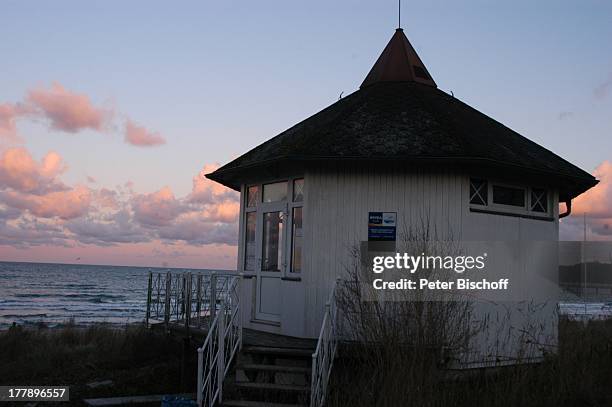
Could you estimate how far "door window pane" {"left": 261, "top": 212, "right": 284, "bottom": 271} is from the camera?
35.6ft

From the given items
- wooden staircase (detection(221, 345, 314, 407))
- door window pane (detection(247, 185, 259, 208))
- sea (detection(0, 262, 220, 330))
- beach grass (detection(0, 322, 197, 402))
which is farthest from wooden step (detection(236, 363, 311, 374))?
sea (detection(0, 262, 220, 330))

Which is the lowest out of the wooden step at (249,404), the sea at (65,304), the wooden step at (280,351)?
the sea at (65,304)

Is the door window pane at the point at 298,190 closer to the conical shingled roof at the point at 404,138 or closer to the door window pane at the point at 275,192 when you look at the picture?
the door window pane at the point at 275,192

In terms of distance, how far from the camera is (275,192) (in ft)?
36.6

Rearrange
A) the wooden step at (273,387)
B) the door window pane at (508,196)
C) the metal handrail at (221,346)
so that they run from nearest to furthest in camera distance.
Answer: the wooden step at (273,387) → the metal handrail at (221,346) → the door window pane at (508,196)

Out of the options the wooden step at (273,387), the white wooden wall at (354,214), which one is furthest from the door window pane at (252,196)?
the wooden step at (273,387)

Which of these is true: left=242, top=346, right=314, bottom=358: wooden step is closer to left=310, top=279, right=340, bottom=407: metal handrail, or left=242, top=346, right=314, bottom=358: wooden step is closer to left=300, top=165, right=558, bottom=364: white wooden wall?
left=310, top=279, right=340, bottom=407: metal handrail

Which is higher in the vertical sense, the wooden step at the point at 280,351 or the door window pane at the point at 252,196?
the door window pane at the point at 252,196

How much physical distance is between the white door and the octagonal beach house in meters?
0.02

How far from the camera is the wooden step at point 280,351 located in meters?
8.78

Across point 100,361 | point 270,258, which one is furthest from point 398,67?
point 100,361

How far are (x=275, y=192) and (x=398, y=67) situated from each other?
3.83 meters

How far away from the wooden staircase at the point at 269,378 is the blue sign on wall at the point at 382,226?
215 centimetres

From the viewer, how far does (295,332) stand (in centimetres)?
1009
